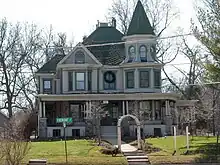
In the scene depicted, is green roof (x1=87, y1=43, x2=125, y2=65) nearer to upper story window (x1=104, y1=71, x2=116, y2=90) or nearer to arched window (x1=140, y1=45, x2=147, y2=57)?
upper story window (x1=104, y1=71, x2=116, y2=90)

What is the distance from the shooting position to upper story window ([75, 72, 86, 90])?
4859cm

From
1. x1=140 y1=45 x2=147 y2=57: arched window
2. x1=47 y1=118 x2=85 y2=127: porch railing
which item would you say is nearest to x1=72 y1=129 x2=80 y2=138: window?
x1=47 y1=118 x2=85 y2=127: porch railing

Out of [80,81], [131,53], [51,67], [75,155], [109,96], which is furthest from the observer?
[51,67]

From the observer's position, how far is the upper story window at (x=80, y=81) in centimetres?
4859

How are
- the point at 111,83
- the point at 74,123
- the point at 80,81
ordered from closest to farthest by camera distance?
the point at 74,123, the point at 80,81, the point at 111,83

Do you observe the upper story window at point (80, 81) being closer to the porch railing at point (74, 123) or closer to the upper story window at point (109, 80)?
the upper story window at point (109, 80)

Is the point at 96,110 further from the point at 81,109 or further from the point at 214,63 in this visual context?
the point at 214,63

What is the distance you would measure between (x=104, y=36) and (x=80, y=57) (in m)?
5.01

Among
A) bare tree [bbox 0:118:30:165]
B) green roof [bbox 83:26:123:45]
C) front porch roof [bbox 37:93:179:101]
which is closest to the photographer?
bare tree [bbox 0:118:30:165]

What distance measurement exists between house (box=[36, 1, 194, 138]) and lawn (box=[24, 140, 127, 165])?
36.7 feet

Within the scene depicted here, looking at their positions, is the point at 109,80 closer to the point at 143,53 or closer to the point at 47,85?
the point at 143,53

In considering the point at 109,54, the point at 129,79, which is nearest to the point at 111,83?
the point at 129,79

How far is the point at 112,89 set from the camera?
49.5 metres

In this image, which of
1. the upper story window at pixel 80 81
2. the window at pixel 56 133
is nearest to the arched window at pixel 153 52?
the upper story window at pixel 80 81
